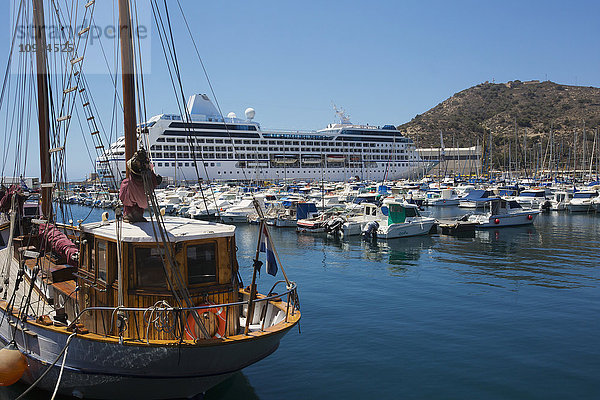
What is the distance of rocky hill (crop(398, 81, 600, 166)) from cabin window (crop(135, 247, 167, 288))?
13725 cm

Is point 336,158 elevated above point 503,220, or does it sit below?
above

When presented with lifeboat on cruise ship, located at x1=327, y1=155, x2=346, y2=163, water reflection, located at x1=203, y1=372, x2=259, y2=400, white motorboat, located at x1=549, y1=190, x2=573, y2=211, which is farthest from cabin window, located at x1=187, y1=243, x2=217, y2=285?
lifeboat on cruise ship, located at x1=327, y1=155, x2=346, y2=163

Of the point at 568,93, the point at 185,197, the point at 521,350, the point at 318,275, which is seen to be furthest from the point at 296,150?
the point at 568,93

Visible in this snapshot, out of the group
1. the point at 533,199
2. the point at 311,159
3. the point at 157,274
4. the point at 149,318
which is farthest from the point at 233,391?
the point at 311,159

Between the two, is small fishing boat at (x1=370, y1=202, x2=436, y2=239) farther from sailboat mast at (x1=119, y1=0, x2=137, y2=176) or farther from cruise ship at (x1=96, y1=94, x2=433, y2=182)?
cruise ship at (x1=96, y1=94, x2=433, y2=182)

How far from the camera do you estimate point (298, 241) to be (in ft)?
102

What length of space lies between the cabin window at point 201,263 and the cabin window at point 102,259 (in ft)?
4.77

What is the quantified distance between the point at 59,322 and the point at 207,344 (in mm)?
3319

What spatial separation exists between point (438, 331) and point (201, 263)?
7.66 metres

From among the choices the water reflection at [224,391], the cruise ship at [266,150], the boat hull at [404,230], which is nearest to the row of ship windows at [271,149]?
the cruise ship at [266,150]

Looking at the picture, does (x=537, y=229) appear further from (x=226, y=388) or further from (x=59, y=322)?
(x=59, y=322)

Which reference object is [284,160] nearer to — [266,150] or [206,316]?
[266,150]

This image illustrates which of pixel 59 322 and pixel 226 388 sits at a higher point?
pixel 59 322

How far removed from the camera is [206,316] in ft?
25.1
